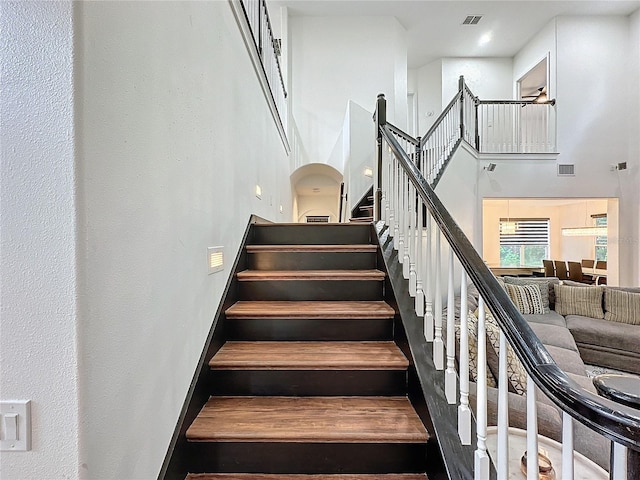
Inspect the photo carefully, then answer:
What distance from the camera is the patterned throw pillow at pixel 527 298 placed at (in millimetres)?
4695

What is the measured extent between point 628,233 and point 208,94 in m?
7.81

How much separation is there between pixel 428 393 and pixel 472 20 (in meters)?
7.89

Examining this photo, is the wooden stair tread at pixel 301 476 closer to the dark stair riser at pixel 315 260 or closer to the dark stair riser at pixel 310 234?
the dark stair riser at pixel 315 260

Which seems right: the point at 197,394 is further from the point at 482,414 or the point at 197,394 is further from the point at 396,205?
the point at 396,205

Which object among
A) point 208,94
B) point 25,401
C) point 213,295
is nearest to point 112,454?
point 25,401

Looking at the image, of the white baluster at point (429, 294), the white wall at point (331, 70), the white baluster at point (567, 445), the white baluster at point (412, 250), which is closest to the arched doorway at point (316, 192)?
the white wall at point (331, 70)

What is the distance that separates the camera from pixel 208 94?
1.75m

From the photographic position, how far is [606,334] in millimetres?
3941

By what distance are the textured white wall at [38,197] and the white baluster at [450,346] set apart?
123 cm

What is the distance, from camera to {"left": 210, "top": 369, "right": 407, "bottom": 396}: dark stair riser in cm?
171

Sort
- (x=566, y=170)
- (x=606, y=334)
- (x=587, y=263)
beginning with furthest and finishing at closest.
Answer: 1. (x=587, y=263)
2. (x=566, y=170)
3. (x=606, y=334)

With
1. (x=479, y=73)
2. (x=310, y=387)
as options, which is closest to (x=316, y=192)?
(x=479, y=73)

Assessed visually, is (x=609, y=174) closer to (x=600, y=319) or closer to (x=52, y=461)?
(x=600, y=319)

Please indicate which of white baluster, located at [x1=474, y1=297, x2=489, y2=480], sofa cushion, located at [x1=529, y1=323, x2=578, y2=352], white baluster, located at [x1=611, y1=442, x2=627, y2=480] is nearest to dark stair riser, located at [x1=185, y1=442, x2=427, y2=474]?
white baluster, located at [x1=474, y1=297, x2=489, y2=480]
